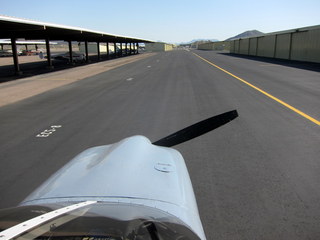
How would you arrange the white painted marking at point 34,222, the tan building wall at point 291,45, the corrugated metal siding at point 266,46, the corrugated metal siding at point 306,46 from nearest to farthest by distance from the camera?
the white painted marking at point 34,222
the corrugated metal siding at point 306,46
the tan building wall at point 291,45
the corrugated metal siding at point 266,46

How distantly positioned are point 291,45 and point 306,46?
164 inches

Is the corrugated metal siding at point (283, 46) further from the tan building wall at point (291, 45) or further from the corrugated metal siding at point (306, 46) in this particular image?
the corrugated metal siding at point (306, 46)

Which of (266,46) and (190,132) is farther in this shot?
(266,46)

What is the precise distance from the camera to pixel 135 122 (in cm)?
813

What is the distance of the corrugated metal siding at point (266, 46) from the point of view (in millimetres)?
42219

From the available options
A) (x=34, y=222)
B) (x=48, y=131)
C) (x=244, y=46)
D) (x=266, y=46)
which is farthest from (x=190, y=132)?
(x=244, y=46)

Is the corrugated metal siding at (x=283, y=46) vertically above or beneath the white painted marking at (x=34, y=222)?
above

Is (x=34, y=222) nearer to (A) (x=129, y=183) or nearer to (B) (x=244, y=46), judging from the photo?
(A) (x=129, y=183)

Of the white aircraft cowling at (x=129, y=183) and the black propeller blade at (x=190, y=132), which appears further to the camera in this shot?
the black propeller blade at (x=190, y=132)

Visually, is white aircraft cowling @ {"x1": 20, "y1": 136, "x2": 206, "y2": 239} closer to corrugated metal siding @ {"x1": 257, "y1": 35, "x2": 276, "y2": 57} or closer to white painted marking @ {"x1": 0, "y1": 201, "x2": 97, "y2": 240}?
white painted marking @ {"x1": 0, "y1": 201, "x2": 97, "y2": 240}

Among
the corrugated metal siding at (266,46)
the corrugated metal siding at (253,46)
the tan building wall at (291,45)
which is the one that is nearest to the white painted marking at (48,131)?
the tan building wall at (291,45)

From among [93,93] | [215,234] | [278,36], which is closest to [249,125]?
[215,234]

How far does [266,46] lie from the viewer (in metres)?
44.9

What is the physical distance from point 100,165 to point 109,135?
453 centimetres
